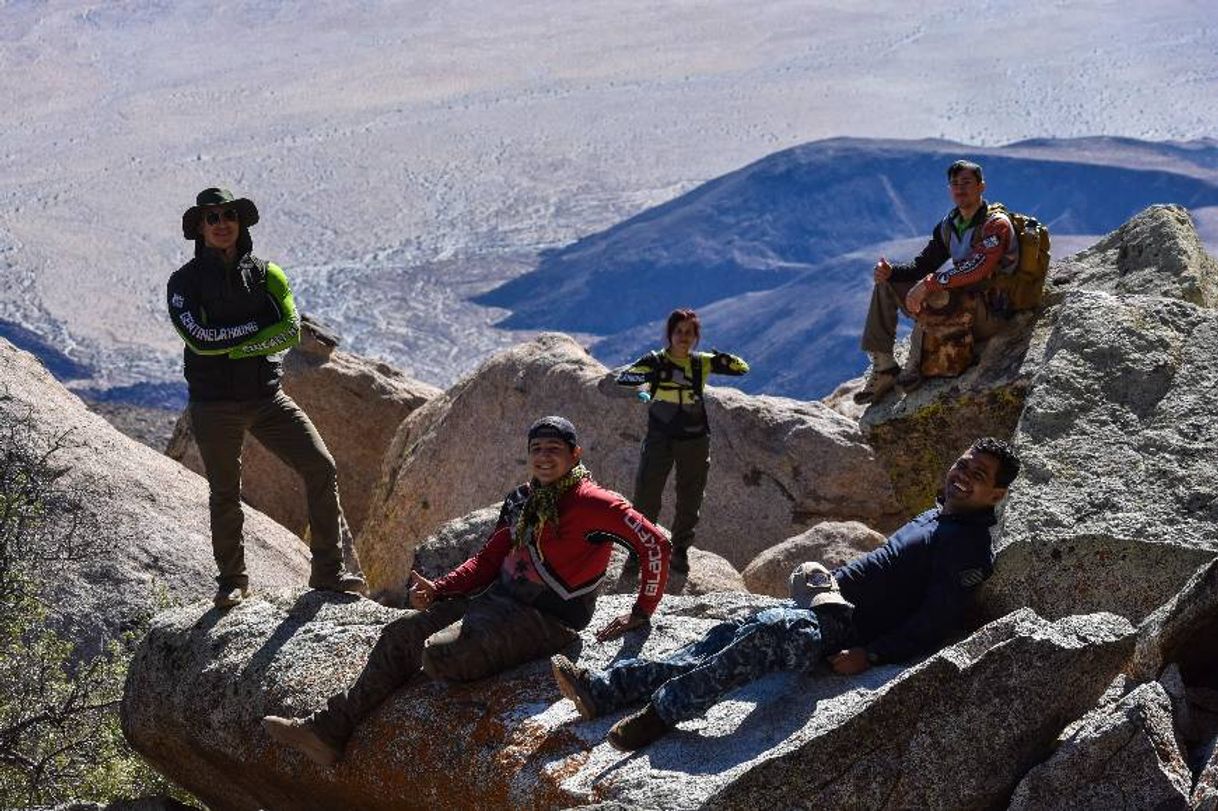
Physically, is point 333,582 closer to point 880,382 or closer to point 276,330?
point 276,330

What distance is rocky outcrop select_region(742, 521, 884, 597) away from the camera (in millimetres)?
18172

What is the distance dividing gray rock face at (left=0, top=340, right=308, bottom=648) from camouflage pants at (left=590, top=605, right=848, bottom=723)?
7935mm

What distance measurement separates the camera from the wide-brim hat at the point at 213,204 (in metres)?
12.5

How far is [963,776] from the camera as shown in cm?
896

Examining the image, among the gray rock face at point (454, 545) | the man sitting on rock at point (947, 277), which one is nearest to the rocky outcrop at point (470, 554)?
the gray rock face at point (454, 545)

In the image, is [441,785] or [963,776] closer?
[963,776]

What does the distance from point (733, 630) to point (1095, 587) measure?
3.09m

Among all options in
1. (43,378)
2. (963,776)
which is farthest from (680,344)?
(43,378)

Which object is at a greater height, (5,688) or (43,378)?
(43,378)

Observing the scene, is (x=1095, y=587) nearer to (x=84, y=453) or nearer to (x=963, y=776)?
(x=963, y=776)

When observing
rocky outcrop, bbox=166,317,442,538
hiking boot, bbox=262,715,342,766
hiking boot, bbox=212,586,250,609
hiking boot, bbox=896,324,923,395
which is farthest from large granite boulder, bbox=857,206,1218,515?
rocky outcrop, bbox=166,317,442,538

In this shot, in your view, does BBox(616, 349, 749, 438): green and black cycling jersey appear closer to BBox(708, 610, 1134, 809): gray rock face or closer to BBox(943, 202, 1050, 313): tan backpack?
BBox(943, 202, 1050, 313): tan backpack

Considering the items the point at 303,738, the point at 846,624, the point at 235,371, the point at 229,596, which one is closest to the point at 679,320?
the point at 235,371

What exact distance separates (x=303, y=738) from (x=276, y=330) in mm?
3435
